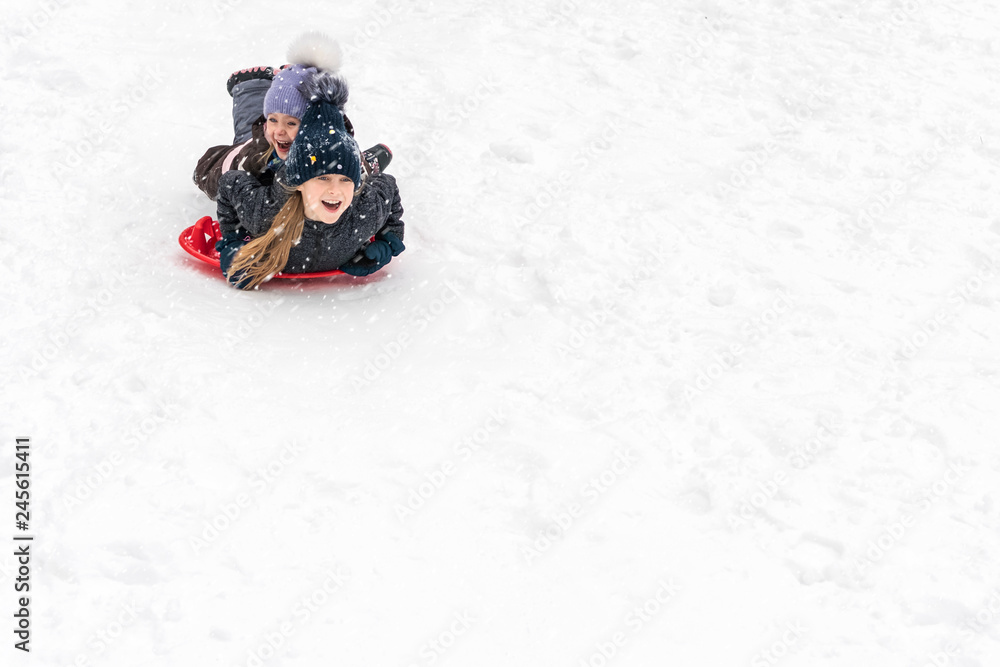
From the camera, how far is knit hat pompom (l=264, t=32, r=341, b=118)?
4.05 meters

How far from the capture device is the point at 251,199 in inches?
153

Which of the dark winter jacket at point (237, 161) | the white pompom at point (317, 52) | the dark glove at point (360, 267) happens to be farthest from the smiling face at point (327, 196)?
A: the white pompom at point (317, 52)

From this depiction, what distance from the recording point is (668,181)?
5000mm

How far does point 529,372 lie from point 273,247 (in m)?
1.15

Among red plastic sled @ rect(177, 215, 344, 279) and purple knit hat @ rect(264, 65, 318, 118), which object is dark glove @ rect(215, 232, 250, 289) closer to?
red plastic sled @ rect(177, 215, 344, 279)

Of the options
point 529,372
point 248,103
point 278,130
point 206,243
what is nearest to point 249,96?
point 248,103

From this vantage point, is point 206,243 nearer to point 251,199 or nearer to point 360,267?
point 251,199

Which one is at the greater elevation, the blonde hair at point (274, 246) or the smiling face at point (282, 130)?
the smiling face at point (282, 130)

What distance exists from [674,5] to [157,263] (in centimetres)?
416

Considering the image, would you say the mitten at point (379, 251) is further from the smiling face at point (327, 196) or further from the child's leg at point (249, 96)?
the child's leg at point (249, 96)

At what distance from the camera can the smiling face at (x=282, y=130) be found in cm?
414

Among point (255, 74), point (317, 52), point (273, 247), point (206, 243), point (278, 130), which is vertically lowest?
point (206, 243)

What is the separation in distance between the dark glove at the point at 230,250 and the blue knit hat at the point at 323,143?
1.45 ft

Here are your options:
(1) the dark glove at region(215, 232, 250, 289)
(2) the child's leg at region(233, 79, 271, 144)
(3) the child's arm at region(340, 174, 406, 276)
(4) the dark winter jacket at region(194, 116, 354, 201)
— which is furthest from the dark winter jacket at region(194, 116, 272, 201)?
(3) the child's arm at region(340, 174, 406, 276)
